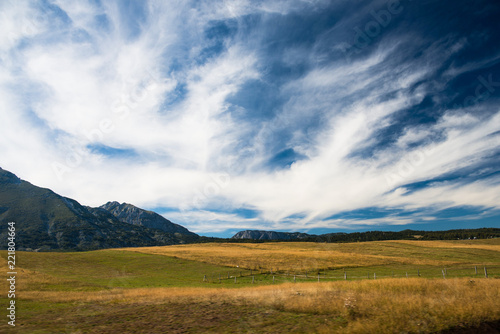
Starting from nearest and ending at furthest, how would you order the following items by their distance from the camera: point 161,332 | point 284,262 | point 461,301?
1. point 161,332
2. point 461,301
3. point 284,262

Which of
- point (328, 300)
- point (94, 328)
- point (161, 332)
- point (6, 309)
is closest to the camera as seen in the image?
point (161, 332)

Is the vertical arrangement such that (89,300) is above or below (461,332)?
below

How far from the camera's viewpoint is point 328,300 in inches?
730

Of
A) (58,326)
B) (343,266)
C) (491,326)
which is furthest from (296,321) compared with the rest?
(343,266)

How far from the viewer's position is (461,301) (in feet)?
52.0

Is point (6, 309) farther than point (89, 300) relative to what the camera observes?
No

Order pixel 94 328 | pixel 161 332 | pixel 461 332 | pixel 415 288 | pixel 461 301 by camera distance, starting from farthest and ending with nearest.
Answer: pixel 415 288 < pixel 461 301 < pixel 94 328 < pixel 161 332 < pixel 461 332

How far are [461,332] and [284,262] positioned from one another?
200 feet

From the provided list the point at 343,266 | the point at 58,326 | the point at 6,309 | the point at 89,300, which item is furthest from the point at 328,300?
the point at 343,266

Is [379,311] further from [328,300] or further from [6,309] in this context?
[6,309]

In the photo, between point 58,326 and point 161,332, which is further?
point 58,326

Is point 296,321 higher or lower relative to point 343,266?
higher

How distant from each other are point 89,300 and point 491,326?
3134 centimetres

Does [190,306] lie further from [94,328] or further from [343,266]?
[343,266]
